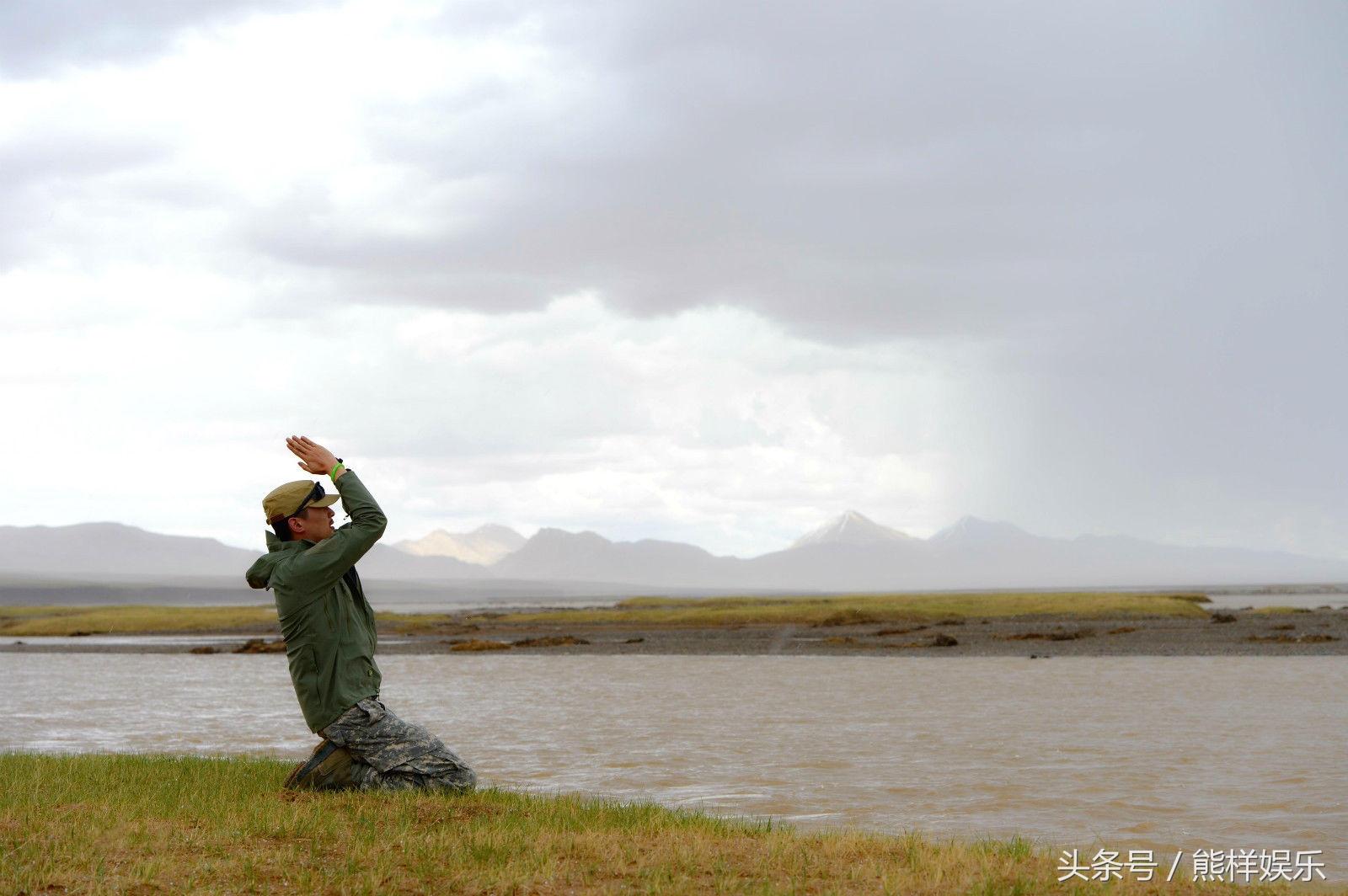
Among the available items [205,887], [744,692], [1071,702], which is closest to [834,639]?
[744,692]

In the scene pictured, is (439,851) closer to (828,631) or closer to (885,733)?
(885,733)

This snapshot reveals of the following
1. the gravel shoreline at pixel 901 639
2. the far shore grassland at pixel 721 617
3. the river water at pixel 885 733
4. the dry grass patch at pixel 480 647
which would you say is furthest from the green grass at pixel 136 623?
the river water at pixel 885 733

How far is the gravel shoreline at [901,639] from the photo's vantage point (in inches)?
1730

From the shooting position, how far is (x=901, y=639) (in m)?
51.8

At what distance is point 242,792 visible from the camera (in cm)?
1086

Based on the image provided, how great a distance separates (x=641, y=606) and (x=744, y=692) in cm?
8297

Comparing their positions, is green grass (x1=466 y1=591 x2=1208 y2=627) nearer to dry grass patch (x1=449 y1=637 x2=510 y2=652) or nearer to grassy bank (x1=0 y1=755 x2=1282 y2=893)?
dry grass patch (x1=449 y1=637 x2=510 y2=652)

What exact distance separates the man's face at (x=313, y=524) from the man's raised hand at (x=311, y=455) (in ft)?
1.66

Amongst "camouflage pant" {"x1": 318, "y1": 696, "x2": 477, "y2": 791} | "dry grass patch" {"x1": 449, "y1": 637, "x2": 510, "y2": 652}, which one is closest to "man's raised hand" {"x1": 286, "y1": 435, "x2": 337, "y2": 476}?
"camouflage pant" {"x1": 318, "y1": 696, "x2": 477, "y2": 791}

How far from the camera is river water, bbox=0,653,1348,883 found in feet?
43.4

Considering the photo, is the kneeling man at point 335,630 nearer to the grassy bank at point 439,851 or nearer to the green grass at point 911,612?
the grassy bank at point 439,851

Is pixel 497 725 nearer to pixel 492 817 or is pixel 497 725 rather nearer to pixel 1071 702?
pixel 1071 702

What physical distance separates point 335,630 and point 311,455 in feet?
4.97

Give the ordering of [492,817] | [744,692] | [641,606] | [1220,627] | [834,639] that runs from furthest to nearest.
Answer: [641,606] < [1220,627] < [834,639] < [744,692] < [492,817]
